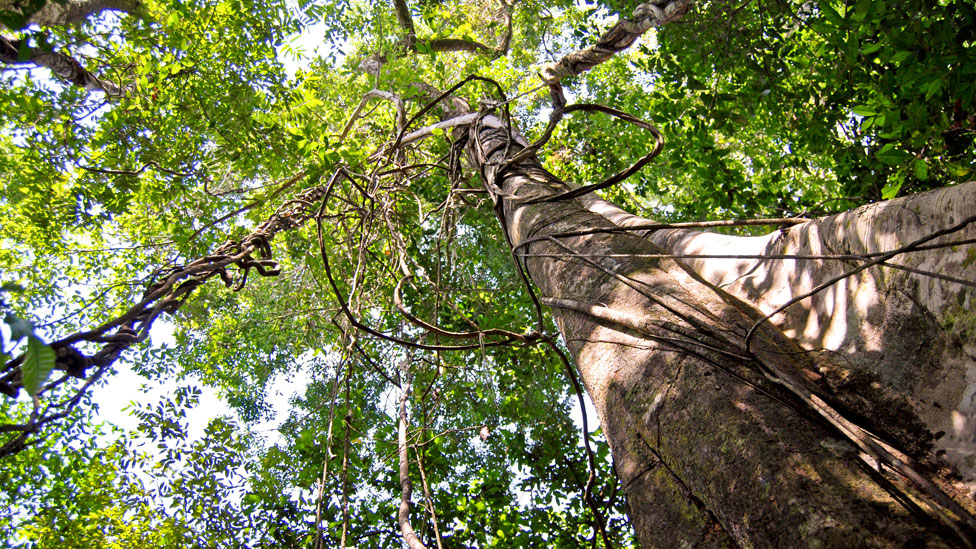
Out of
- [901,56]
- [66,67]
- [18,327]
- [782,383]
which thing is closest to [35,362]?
[18,327]

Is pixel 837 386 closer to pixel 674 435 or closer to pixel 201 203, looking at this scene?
pixel 674 435

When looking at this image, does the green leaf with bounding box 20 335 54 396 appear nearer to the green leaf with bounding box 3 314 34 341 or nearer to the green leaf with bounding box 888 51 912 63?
the green leaf with bounding box 3 314 34 341

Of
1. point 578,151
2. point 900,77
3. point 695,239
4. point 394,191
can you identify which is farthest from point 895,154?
point 578,151

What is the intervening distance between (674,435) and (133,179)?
3.48 meters

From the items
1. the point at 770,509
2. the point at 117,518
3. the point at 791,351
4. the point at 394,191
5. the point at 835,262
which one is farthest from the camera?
the point at 394,191

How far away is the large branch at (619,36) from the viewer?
2.44 meters

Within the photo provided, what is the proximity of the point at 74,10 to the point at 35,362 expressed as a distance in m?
3.35

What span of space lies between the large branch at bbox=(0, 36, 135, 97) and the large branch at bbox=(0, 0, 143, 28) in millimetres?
149

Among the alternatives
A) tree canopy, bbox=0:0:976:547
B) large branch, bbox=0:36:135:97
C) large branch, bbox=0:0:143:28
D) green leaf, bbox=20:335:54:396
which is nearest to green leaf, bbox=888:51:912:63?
tree canopy, bbox=0:0:976:547

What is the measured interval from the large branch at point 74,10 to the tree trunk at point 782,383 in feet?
8.73

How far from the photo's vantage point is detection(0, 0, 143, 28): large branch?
253cm

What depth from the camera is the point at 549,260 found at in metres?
1.76

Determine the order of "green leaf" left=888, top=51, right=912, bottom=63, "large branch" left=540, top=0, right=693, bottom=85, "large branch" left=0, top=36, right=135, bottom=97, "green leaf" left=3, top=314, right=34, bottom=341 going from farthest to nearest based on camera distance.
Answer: "large branch" left=540, top=0, right=693, bottom=85 → "large branch" left=0, top=36, right=135, bottom=97 → "green leaf" left=888, top=51, right=912, bottom=63 → "green leaf" left=3, top=314, right=34, bottom=341

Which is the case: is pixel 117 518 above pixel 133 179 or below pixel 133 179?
below
